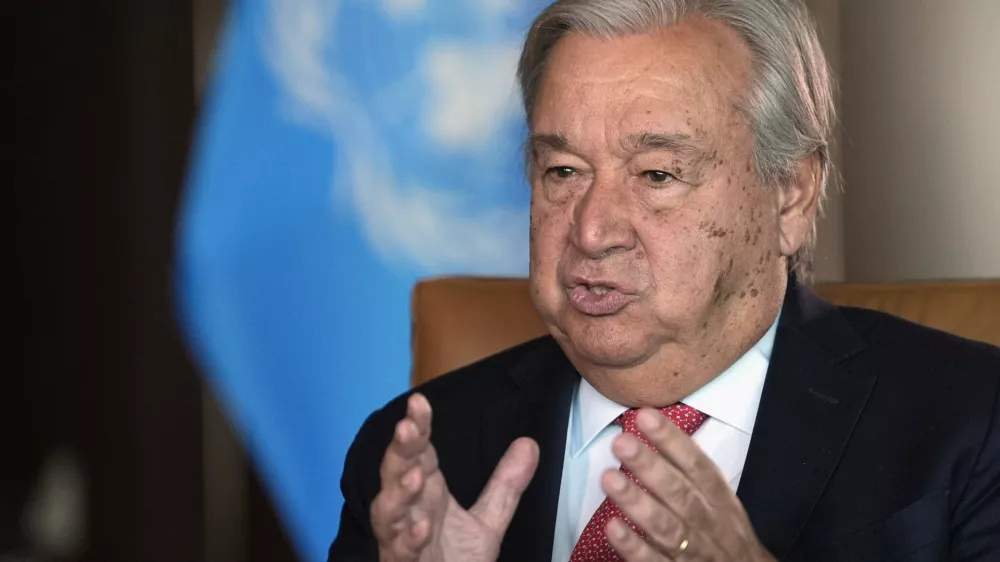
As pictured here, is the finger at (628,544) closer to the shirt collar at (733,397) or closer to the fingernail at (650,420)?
the fingernail at (650,420)

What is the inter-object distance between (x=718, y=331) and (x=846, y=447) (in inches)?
8.7

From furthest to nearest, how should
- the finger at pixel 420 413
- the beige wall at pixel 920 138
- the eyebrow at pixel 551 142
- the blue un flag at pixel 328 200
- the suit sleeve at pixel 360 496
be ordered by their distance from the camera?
the blue un flag at pixel 328 200, the beige wall at pixel 920 138, the suit sleeve at pixel 360 496, the eyebrow at pixel 551 142, the finger at pixel 420 413

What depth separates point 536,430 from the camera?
1.67 metres

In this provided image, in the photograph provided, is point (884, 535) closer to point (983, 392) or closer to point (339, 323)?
point (983, 392)

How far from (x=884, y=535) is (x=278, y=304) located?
5.21ft

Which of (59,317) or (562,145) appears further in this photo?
(59,317)

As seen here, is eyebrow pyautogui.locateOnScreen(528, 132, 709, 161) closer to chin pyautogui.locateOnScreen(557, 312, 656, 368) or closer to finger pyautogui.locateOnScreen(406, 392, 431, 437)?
chin pyautogui.locateOnScreen(557, 312, 656, 368)

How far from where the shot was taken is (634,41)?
5.01 ft

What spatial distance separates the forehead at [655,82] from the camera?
1489 millimetres

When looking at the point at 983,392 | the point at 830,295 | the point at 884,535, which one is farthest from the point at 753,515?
the point at 830,295

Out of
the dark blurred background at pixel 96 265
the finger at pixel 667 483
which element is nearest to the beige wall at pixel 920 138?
the dark blurred background at pixel 96 265

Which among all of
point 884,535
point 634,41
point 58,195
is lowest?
point 884,535

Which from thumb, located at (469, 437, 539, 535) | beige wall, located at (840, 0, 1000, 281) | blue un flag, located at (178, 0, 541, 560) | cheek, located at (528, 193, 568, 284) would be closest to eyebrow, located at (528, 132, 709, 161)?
cheek, located at (528, 193, 568, 284)

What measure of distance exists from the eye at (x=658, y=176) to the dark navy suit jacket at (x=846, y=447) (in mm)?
283
